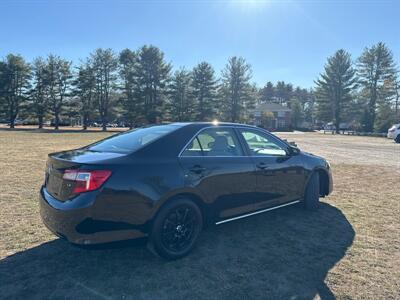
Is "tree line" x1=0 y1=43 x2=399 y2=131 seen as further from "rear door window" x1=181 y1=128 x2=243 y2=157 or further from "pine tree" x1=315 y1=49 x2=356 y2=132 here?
"rear door window" x1=181 y1=128 x2=243 y2=157

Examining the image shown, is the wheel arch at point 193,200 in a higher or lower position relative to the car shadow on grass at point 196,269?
higher

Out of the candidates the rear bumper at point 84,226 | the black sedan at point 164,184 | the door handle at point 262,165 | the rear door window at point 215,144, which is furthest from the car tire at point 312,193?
the rear bumper at point 84,226

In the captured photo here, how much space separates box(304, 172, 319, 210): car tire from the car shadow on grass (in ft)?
3.30

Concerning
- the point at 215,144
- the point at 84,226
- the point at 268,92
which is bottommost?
the point at 84,226

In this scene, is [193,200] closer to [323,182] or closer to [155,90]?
[323,182]

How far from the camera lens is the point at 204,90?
173ft

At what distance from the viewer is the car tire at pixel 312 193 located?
556 cm

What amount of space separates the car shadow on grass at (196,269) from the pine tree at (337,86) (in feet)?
200

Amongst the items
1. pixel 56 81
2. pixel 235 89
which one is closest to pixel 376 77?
pixel 235 89

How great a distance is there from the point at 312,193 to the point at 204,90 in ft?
159

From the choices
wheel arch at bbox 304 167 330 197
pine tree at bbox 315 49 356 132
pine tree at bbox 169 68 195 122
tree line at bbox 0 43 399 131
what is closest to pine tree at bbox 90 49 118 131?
tree line at bbox 0 43 399 131

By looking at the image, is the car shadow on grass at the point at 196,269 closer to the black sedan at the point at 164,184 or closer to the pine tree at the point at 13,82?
the black sedan at the point at 164,184

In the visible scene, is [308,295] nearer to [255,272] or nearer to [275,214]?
[255,272]

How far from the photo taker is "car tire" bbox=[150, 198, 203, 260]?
136 inches
